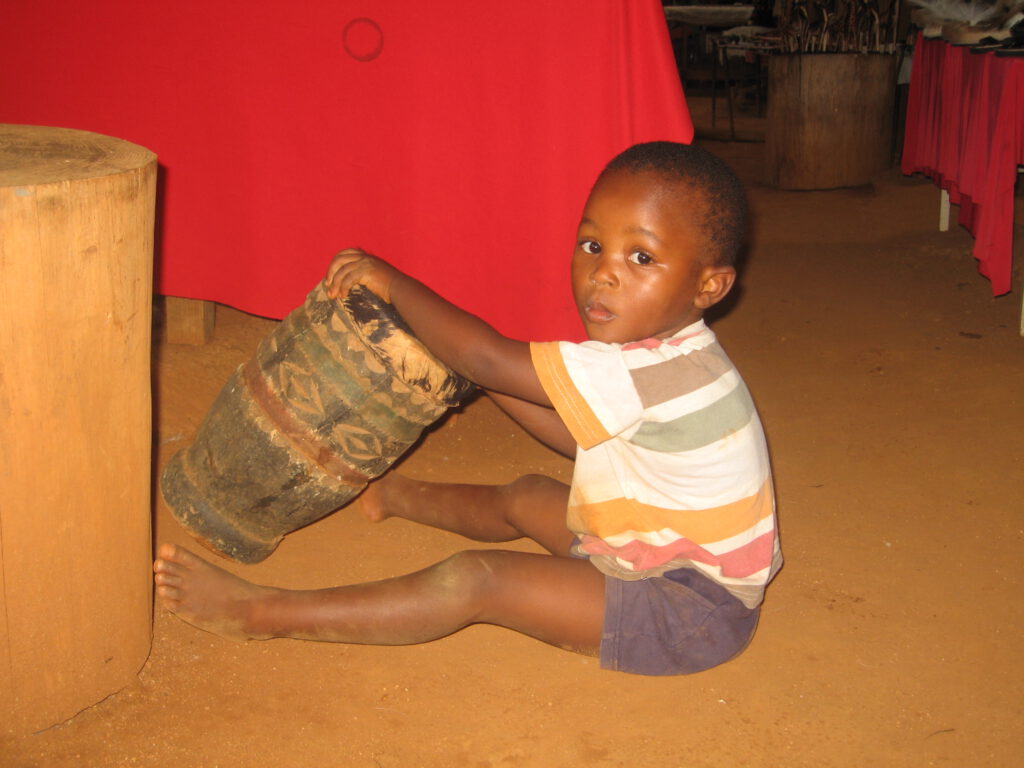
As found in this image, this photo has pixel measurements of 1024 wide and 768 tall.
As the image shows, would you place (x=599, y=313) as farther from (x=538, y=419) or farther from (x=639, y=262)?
(x=538, y=419)

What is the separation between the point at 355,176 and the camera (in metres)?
2.19

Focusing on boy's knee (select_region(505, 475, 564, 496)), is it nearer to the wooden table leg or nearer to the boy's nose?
the boy's nose

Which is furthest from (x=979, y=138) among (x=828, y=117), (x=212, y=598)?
(x=212, y=598)

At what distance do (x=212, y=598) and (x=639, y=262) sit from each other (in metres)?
0.93

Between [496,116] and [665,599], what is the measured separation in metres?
1.06

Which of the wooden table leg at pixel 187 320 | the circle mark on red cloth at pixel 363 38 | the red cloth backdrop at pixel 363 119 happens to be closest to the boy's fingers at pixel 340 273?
the red cloth backdrop at pixel 363 119

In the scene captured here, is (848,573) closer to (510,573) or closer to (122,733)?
(510,573)

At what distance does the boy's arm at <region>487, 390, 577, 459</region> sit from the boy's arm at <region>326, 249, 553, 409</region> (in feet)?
0.78

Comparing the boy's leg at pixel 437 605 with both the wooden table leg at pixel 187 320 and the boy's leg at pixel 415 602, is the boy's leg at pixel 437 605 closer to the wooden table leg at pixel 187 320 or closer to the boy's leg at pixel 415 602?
the boy's leg at pixel 415 602

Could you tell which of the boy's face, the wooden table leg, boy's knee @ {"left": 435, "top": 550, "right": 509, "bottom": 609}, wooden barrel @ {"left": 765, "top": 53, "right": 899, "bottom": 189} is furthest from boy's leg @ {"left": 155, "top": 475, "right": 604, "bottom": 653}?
wooden barrel @ {"left": 765, "top": 53, "right": 899, "bottom": 189}

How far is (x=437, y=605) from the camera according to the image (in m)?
1.62

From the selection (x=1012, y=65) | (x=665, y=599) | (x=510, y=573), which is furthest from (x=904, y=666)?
(x=1012, y=65)

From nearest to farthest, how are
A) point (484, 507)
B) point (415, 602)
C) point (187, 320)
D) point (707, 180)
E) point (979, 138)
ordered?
1. point (707, 180)
2. point (415, 602)
3. point (484, 507)
4. point (187, 320)
5. point (979, 138)

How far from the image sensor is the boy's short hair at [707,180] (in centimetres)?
152
